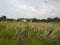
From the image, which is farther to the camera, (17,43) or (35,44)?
(17,43)

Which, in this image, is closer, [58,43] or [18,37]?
[58,43]

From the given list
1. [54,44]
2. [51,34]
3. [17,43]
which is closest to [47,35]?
[51,34]

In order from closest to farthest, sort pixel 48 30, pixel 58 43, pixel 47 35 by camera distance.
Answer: pixel 58 43
pixel 47 35
pixel 48 30

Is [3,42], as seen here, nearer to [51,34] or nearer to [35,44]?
[35,44]

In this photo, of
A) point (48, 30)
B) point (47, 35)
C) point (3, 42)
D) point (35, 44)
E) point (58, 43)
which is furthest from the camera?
point (48, 30)

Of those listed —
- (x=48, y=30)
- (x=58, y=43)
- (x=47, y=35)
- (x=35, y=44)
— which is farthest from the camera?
(x=48, y=30)

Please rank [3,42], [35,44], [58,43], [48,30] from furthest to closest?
[48,30], [58,43], [3,42], [35,44]

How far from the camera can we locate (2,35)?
10.4m

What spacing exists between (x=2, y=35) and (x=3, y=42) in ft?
6.35

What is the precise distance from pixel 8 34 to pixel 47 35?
68.0 inches

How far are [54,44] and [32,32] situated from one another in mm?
A: 1321

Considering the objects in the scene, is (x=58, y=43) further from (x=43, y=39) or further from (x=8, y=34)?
(x=8, y=34)

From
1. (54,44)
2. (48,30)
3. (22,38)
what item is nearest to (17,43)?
(22,38)

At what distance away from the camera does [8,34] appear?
34.0ft
